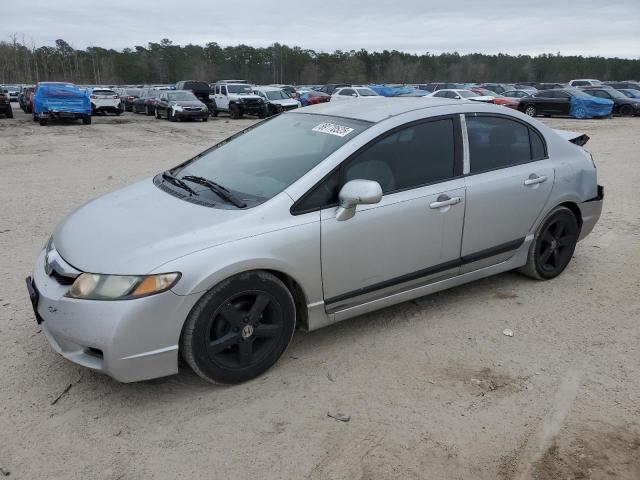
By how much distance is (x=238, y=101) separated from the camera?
1031 inches

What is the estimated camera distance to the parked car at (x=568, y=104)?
82.2 feet

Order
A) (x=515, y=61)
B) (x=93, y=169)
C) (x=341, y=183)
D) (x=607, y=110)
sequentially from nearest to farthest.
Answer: (x=341, y=183), (x=93, y=169), (x=607, y=110), (x=515, y=61)

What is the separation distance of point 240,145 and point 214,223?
1.33 meters

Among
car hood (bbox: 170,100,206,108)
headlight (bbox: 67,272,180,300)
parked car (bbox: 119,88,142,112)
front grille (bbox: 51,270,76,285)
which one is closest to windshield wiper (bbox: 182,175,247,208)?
headlight (bbox: 67,272,180,300)

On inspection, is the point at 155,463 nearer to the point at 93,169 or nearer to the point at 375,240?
the point at 375,240

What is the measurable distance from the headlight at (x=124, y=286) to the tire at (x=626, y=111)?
1171 inches

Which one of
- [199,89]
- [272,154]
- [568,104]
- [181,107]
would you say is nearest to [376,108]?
[272,154]

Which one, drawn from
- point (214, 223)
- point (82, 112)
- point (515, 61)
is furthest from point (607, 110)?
point (515, 61)

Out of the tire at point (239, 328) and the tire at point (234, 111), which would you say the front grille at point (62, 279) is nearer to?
the tire at point (239, 328)

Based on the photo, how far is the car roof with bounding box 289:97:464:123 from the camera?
12.3 ft

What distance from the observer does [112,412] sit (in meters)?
2.90

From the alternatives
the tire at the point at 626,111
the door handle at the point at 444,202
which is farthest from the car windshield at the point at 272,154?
the tire at the point at 626,111

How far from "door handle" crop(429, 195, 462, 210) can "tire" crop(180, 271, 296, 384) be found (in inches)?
47.5

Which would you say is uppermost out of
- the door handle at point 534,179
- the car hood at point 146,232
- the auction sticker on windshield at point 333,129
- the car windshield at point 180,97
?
the auction sticker on windshield at point 333,129
